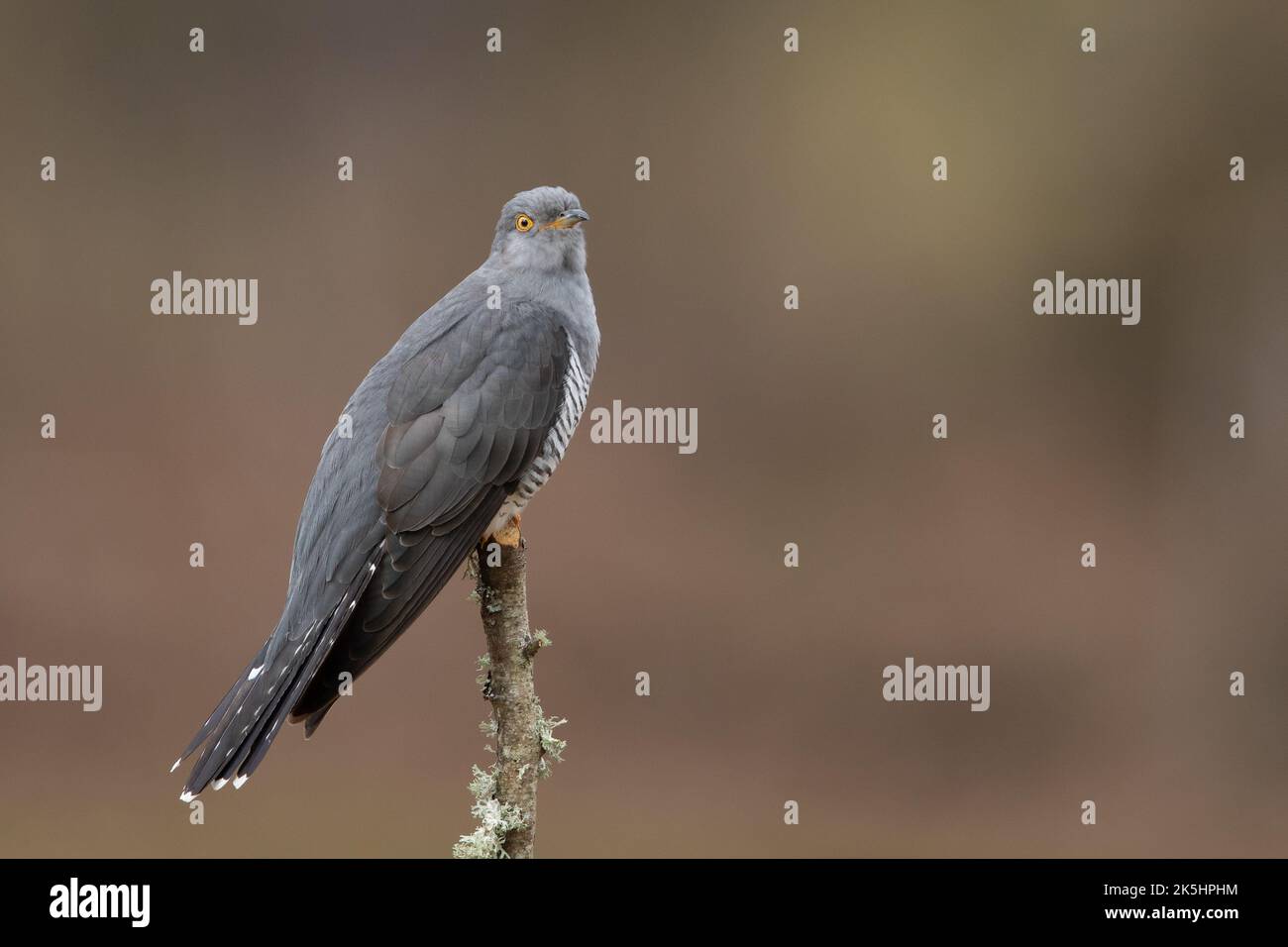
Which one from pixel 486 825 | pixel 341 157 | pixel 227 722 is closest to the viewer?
pixel 227 722

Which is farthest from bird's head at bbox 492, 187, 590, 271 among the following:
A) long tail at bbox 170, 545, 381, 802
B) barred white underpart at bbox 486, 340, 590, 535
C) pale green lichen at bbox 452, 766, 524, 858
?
pale green lichen at bbox 452, 766, 524, 858

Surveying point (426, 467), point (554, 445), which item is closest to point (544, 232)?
point (554, 445)

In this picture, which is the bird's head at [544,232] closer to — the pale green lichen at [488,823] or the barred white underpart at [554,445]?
the barred white underpart at [554,445]

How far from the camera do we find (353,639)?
Answer: 2.29m

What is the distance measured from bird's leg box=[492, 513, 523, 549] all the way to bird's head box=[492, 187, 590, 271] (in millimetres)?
617

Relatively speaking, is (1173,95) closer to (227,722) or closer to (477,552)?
(477,552)

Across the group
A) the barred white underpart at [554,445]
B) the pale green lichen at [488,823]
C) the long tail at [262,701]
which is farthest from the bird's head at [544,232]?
the pale green lichen at [488,823]

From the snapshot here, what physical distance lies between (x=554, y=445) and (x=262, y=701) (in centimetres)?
85

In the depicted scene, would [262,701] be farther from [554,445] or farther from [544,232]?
[544,232]

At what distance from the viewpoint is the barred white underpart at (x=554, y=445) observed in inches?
104

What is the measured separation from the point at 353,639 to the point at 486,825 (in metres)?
0.44

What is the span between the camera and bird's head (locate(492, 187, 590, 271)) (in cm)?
285

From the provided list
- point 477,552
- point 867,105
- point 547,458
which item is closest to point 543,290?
point 547,458

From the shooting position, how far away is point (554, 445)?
8.87ft
